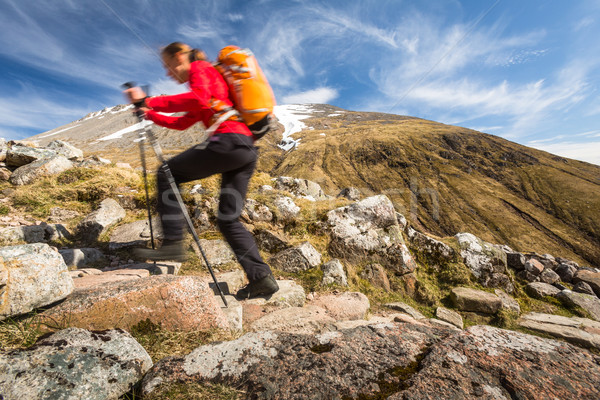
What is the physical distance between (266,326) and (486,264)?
6455 millimetres

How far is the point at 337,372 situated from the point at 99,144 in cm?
15072

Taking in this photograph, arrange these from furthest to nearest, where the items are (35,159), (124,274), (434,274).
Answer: (35,159)
(434,274)
(124,274)

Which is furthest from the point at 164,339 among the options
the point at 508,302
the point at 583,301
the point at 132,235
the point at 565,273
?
the point at 565,273

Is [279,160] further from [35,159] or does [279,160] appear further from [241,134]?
[241,134]

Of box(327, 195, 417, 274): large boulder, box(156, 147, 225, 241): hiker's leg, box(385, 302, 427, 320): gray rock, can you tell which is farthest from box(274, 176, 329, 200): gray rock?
box(156, 147, 225, 241): hiker's leg

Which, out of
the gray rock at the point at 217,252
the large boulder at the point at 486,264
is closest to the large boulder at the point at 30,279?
the gray rock at the point at 217,252

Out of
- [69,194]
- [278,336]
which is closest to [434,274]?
[278,336]

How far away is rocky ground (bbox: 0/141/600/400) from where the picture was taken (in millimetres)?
1829

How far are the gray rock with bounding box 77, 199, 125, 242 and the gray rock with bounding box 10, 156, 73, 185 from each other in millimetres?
3333

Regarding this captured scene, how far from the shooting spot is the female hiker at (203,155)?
3.22 m

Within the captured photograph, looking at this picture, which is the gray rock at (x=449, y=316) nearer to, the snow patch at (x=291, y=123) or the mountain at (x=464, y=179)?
the mountain at (x=464, y=179)

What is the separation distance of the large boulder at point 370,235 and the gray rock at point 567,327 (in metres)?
2.65

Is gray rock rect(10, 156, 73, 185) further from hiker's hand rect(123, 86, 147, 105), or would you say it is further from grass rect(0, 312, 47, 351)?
grass rect(0, 312, 47, 351)

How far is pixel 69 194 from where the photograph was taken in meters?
7.28
